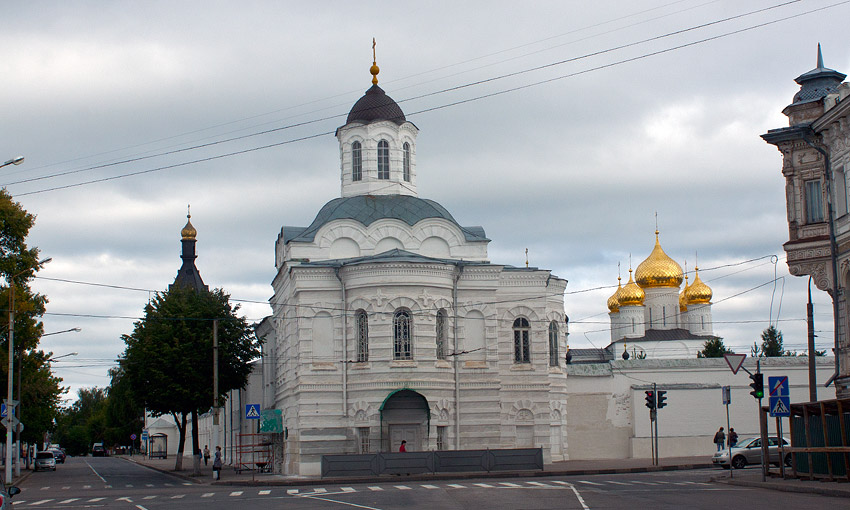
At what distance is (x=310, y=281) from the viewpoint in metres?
42.4

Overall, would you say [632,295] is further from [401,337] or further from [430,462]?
[430,462]

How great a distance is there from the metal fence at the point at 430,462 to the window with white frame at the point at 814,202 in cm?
1382

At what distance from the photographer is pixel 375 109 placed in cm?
4791

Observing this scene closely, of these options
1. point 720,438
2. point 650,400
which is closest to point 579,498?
point 650,400

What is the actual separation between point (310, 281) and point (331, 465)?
8.89 meters

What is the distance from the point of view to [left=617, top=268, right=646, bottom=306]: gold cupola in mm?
87375

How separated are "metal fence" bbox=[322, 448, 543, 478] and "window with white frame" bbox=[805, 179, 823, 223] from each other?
45.3 feet

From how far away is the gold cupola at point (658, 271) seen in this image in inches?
3376

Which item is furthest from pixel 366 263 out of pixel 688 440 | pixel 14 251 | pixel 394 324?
pixel 688 440

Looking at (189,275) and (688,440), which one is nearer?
(688,440)

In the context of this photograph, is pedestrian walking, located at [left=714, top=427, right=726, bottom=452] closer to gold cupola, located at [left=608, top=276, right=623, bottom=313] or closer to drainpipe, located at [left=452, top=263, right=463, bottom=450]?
drainpipe, located at [left=452, top=263, right=463, bottom=450]

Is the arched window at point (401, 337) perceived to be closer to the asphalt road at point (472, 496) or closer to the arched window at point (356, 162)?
the asphalt road at point (472, 496)

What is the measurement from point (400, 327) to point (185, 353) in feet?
42.7

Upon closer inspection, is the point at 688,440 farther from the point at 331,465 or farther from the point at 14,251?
the point at 14,251
